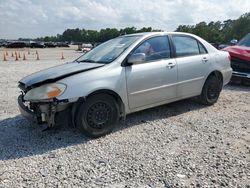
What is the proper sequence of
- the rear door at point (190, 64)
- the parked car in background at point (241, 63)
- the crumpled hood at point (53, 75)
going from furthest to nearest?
the parked car in background at point (241, 63) < the rear door at point (190, 64) < the crumpled hood at point (53, 75)

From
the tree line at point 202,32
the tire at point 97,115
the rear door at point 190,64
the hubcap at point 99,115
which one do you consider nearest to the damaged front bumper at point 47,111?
the tire at point 97,115

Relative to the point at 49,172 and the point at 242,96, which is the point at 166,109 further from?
the point at 49,172

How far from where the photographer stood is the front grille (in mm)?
8354

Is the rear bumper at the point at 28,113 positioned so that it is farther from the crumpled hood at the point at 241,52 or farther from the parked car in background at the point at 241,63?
the crumpled hood at the point at 241,52

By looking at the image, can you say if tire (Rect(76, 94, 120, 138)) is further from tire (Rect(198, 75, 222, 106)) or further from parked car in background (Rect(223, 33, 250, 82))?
parked car in background (Rect(223, 33, 250, 82))

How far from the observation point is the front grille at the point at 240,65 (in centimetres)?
835

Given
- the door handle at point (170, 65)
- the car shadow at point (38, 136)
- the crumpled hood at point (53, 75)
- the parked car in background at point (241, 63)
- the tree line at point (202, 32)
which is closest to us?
the car shadow at point (38, 136)

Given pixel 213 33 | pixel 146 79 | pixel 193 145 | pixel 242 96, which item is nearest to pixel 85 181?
pixel 193 145

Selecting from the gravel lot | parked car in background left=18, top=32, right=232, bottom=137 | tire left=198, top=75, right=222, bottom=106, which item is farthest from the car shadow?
tire left=198, top=75, right=222, bottom=106

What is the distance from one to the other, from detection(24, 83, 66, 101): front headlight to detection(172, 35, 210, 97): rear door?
2.39 m

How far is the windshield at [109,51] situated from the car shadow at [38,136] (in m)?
1.21

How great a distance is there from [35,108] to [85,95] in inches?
31.6

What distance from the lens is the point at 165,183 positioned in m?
3.18

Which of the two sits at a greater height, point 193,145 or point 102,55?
point 102,55
